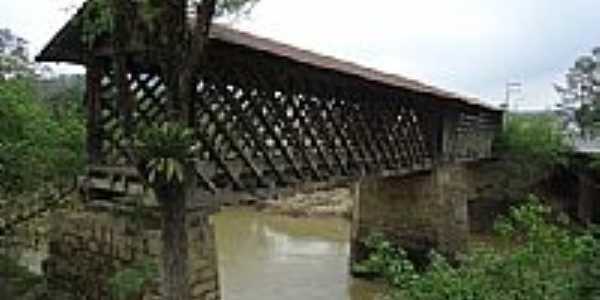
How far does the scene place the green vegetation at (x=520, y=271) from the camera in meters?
5.67

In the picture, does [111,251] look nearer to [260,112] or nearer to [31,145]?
[31,145]

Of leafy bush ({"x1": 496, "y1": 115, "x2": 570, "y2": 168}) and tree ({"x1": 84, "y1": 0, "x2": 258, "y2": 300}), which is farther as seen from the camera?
leafy bush ({"x1": 496, "y1": 115, "x2": 570, "y2": 168})

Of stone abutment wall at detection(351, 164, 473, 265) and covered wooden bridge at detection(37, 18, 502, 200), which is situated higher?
covered wooden bridge at detection(37, 18, 502, 200)

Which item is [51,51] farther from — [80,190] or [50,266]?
[50,266]

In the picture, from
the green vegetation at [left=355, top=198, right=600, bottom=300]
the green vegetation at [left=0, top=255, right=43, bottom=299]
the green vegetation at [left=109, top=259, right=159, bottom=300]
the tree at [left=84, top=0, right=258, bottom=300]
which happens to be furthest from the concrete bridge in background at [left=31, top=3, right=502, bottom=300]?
the green vegetation at [left=355, top=198, right=600, bottom=300]

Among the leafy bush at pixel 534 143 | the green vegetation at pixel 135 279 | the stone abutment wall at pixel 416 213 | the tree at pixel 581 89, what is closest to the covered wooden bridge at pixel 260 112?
the green vegetation at pixel 135 279

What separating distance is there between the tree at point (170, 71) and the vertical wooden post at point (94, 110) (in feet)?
11.5

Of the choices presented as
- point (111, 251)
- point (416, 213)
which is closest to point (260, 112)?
point (111, 251)

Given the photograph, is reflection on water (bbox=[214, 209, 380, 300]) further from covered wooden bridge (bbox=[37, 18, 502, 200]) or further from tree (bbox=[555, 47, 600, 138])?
tree (bbox=[555, 47, 600, 138])

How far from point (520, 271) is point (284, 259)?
48.5ft

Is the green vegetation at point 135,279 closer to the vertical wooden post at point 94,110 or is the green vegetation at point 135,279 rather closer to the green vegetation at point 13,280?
the green vegetation at point 13,280

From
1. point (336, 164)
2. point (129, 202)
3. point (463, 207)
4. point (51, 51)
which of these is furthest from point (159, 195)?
point (463, 207)

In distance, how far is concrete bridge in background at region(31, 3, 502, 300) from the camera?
9070 millimetres

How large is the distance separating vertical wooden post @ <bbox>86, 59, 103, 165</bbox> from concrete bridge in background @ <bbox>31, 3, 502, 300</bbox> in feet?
0.05
